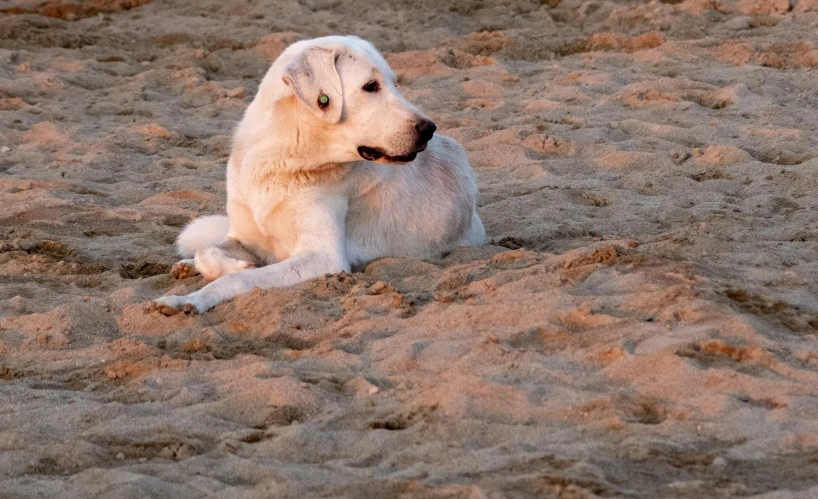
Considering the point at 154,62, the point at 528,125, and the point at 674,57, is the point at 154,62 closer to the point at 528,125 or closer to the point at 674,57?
the point at 528,125

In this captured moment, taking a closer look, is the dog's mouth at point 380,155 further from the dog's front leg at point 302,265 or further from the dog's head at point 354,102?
the dog's front leg at point 302,265

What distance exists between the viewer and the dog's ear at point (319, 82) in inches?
213

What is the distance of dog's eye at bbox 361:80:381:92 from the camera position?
18.0ft

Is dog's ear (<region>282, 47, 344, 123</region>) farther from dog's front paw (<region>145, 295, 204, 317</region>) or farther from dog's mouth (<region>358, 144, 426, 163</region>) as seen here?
dog's front paw (<region>145, 295, 204, 317</region>)

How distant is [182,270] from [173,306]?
0.84m

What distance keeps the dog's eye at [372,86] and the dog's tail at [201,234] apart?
4.54 feet

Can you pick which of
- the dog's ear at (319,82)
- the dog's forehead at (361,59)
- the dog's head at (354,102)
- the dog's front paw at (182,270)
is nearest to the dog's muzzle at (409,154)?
the dog's head at (354,102)

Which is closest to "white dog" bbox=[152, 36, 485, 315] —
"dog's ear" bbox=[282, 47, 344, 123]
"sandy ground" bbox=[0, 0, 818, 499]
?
"dog's ear" bbox=[282, 47, 344, 123]

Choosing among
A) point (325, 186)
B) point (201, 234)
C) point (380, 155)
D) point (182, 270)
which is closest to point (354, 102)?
point (380, 155)

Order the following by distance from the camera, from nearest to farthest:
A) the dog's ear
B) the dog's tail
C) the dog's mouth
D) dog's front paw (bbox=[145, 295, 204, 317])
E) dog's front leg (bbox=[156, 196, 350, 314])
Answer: dog's front paw (bbox=[145, 295, 204, 317])
dog's front leg (bbox=[156, 196, 350, 314])
the dog's ear
the dog's mouth
the dog's tail

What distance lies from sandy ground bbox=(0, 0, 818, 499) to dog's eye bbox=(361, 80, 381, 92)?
3.11 feet

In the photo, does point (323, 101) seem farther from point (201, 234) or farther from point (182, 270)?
→ point (201, 234)

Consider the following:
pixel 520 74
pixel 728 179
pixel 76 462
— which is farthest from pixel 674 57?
pixel 76 462

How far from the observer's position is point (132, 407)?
4.02 m
